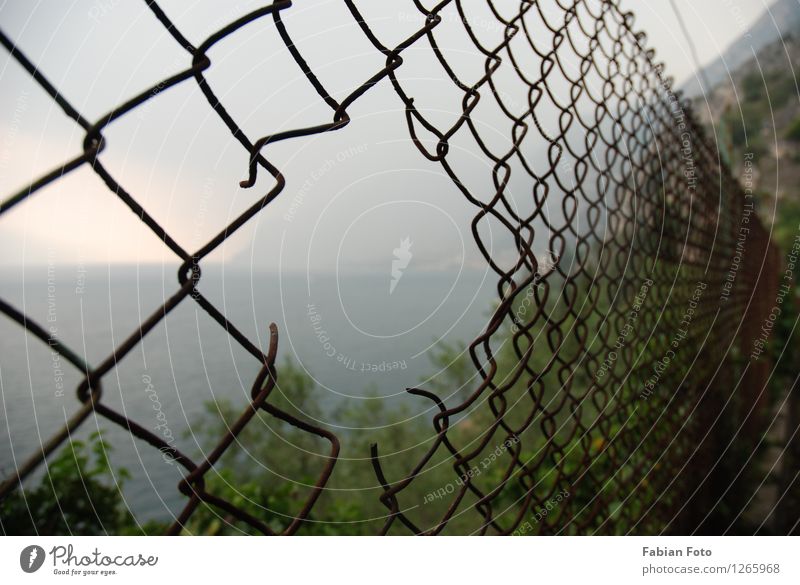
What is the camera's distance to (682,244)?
1263 mm

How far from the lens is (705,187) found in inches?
55.2

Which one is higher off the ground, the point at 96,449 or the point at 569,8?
the point at 569,8

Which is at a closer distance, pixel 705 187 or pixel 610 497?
pixel 610 497
